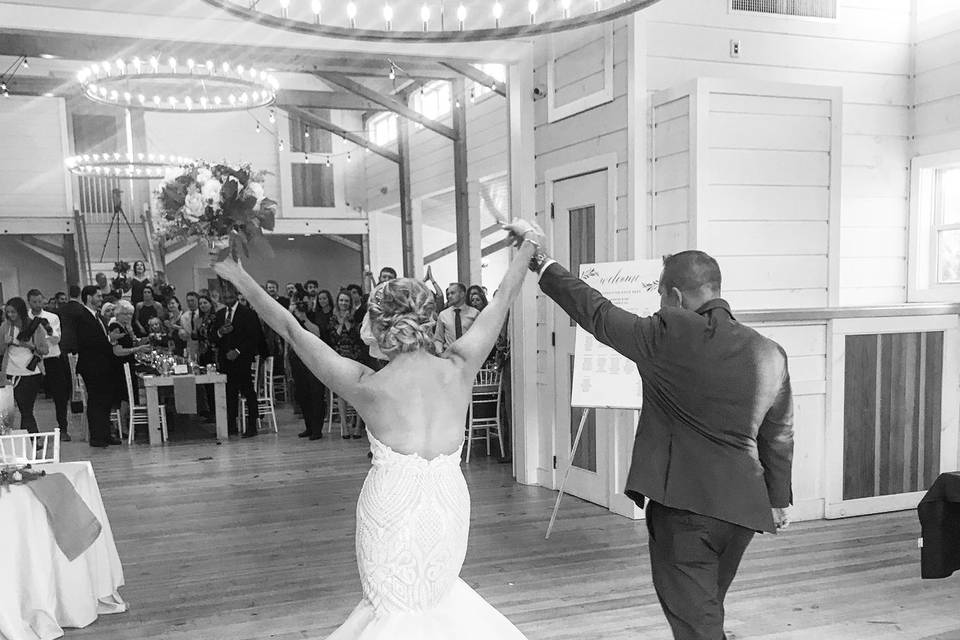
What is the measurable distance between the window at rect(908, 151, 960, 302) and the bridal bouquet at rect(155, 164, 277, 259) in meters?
5.48

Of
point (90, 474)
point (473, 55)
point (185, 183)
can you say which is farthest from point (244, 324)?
point (185, 183)

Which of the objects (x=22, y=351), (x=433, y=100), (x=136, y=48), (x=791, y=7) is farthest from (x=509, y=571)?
(x=433, y=100)

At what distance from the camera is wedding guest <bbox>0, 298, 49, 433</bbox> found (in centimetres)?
800

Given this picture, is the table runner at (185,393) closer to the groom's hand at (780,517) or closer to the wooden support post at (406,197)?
the wooden support post at (406,197)

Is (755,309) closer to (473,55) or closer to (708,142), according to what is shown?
(708,142)

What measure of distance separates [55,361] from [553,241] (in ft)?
18.5

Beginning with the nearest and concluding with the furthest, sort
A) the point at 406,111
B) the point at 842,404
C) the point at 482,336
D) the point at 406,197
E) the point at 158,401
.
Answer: the point at 482,336, the point at 842,404, the point at 158,401, the point at 406,111, the point at 406,197

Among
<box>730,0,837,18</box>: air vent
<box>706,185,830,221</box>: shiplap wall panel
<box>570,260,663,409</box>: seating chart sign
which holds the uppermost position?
<box>730,0,837,18</box>: air vent

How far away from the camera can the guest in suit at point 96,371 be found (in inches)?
331

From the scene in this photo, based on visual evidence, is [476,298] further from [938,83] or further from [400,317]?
[400,317]

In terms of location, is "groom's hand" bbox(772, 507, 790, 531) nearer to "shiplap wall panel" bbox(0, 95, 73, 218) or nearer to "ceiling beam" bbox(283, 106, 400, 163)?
"ceiling beam" bbox(283, 106, 400, 163)

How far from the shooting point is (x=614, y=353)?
4.91 metres

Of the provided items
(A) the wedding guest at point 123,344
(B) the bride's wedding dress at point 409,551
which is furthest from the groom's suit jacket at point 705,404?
(A) the wedding guest at point 123,344

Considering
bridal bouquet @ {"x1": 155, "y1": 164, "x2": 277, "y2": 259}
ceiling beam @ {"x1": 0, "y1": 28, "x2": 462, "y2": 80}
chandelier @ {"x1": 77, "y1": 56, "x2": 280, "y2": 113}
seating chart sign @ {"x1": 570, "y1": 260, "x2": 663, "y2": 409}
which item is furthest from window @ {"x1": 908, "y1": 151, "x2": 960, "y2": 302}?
chandelier @ {"x1": 77, "y1": 56, "x2": 280, "y2": 113}
